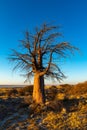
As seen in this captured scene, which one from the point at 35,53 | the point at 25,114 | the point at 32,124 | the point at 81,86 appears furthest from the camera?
the point at 81,86

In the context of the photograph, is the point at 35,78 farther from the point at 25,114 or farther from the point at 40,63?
the point at 25,114

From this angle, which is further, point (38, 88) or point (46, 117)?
point (38, 88)

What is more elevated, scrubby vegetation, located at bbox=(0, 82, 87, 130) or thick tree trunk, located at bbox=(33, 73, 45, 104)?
thick tree trunk, located at bbox=(33, 73, 45, 104)

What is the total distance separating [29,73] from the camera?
56.0 ft

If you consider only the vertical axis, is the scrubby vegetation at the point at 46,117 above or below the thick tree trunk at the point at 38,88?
below

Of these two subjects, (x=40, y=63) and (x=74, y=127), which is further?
(x=40, y=63)

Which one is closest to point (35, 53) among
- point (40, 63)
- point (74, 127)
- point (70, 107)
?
point (40, 63)

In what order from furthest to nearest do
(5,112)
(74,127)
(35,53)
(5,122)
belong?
(35,53)
(5,112)
(5,122)
(74,127)

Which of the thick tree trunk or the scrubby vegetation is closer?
the scrubby vegetation

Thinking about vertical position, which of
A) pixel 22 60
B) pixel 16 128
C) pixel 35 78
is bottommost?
pixel 16 128

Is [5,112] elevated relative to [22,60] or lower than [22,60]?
lower

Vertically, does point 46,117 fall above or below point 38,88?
below

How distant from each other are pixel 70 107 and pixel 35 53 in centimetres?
418

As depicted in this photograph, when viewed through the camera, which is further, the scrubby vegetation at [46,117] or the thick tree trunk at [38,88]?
the thick tree trunk at [38,88]
